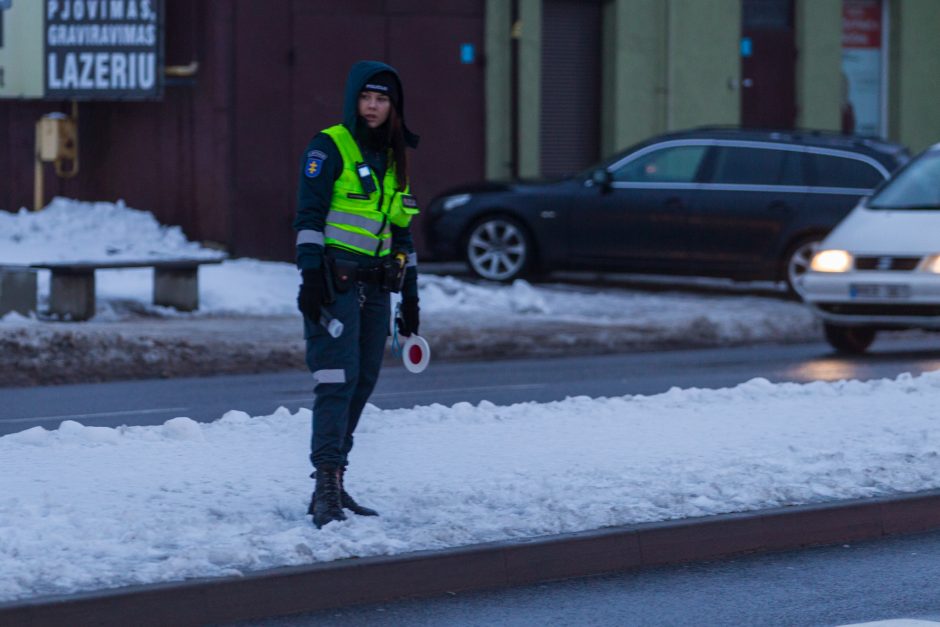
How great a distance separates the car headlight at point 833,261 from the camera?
14273 mm

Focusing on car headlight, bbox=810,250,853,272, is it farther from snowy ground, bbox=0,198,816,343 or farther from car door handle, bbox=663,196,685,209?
car door handle, bbox=663,196,685,209

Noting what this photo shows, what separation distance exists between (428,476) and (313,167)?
1.60 meters

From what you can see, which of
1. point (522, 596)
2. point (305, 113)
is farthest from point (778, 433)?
point (305, 113)

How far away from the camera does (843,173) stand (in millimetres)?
18703

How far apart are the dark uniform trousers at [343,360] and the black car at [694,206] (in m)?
12.1

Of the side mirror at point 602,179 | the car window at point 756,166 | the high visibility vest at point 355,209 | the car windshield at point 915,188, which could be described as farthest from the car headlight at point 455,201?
the high visibility vest at point 355,209

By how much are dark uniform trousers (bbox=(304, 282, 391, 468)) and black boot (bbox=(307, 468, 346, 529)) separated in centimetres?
4

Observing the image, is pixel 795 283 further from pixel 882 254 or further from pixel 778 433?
pixel 778 433

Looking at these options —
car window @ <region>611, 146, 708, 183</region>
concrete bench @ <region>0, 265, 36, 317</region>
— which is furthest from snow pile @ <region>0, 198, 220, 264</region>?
car window @ <region>611, 146, 708, 183</region>

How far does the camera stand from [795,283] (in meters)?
18.6

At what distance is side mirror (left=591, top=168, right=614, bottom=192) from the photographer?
18953 mm

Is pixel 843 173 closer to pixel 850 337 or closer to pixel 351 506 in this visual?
pixel 850 337

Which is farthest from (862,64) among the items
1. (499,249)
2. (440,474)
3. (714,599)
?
(714,599)

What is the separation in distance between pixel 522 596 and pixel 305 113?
51.0 feet
